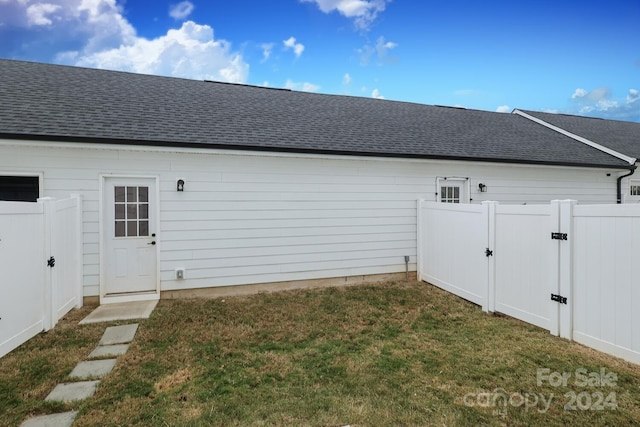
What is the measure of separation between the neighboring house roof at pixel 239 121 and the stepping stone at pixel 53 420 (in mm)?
4216

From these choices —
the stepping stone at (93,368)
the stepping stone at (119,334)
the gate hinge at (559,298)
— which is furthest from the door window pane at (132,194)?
the gate hinge at (559,298)

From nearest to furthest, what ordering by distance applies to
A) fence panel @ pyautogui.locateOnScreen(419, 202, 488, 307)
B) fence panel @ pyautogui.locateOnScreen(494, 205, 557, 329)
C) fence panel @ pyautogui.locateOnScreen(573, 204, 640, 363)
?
fence panel @ pyautogui.locateOnScreen(573, 204, 640, 363) → fence panel @ pyautogui.locateOnScreen(494, 205, 557, 329) → fence panel @ pyautogui.locateOnScreen(419, 202, 488, 307)

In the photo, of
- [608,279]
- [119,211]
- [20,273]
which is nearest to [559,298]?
[608,279]

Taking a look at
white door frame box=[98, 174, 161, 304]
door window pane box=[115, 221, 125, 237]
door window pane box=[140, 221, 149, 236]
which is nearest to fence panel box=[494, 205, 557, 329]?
white door frame box=[98, 174, 161, 304]

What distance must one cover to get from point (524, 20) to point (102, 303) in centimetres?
1470

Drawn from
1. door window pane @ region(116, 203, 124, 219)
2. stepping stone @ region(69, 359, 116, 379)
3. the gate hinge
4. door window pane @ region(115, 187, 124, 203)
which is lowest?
stepping stone @ region(69, 359, 116, 379)

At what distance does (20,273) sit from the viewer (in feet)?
12.0

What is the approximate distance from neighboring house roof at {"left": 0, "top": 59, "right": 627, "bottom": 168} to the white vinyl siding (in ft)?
0.86

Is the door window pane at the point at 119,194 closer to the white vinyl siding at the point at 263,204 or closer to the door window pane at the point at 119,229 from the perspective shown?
the white vinyl siding at the point at 263,204

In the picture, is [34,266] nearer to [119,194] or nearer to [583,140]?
[119,194]

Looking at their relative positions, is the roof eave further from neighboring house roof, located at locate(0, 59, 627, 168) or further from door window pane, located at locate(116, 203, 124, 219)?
door window pane, located at locate(116, 203, 124, 219)

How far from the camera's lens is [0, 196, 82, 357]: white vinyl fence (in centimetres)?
344

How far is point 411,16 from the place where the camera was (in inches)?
452

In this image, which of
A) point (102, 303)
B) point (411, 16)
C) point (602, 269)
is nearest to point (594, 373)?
point (602, 269)
